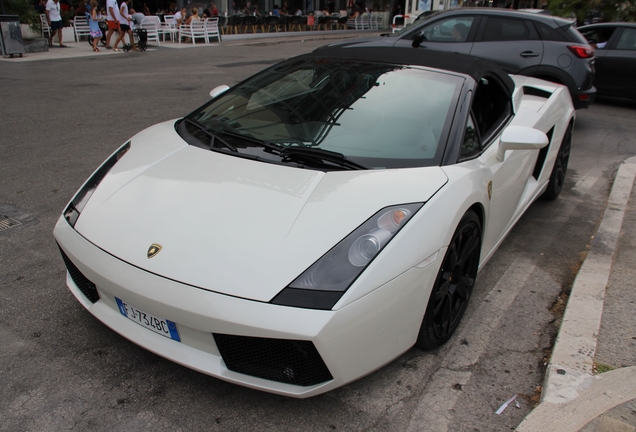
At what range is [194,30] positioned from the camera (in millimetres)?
19156

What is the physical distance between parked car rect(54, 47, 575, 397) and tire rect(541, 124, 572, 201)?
1283 mm

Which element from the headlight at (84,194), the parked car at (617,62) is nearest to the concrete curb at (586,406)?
the headlight at (84,194)

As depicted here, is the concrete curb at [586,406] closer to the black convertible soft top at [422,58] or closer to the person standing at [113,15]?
the black convertible soft top at [422,58]

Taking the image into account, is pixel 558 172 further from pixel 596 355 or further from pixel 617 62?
pixel 617 62

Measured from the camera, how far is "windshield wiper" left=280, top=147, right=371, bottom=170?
271cm

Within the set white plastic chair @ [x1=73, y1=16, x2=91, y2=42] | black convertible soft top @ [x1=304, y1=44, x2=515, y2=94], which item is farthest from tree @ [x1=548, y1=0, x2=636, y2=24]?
white plastic chair @ [x1=73, y1=16, x2=91, y2=42]

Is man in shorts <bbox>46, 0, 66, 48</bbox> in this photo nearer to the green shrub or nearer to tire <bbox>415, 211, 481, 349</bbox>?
the green shrub

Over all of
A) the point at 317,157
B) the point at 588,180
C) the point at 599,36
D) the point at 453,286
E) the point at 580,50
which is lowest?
the point at 588,180

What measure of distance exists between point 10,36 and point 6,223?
1142cm

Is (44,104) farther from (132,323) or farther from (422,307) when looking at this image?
(422,307)

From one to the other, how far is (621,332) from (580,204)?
7.67ft

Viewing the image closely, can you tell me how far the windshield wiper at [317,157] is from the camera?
8.88 feet

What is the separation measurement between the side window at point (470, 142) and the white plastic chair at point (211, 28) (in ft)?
59.1

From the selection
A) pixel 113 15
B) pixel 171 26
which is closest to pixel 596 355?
pixel 113 15
